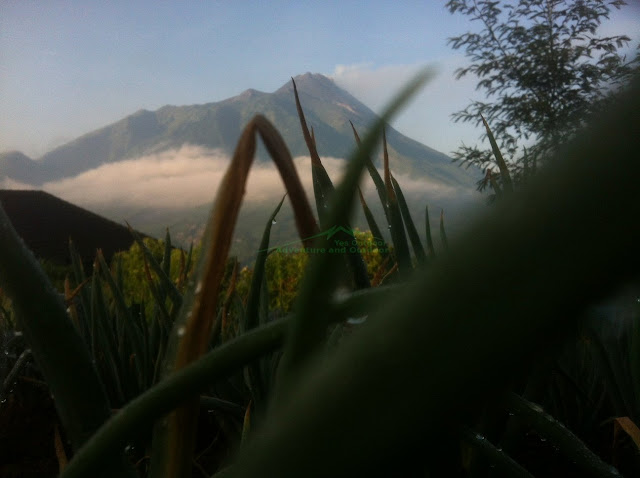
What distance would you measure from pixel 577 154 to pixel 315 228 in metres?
0.21

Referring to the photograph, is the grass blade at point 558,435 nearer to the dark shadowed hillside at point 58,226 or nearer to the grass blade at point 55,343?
the grass blade at point 55,343

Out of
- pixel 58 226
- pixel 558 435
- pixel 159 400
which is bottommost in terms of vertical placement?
pixel 58 226

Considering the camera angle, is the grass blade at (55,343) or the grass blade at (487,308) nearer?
the grass blade at (487,308)

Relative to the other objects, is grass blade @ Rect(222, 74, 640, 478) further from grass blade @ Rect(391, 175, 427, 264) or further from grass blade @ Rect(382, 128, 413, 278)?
grass blade @ Rect(391, 175, 427, 264)

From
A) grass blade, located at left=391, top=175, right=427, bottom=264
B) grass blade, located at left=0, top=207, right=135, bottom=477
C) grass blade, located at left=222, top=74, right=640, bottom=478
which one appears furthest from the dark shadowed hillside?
grass blade, located at left=222, top=74, right=640, bottom=478

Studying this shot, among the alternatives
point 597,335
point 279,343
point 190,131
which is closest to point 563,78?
point 597,335

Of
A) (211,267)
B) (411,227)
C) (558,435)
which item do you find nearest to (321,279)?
(211,267)

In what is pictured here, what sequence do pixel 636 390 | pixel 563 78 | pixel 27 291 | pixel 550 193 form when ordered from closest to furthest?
pixel 550 193 → pixel 27 291 → pixel 636 390 → pixel 563 78

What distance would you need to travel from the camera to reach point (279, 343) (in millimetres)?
297

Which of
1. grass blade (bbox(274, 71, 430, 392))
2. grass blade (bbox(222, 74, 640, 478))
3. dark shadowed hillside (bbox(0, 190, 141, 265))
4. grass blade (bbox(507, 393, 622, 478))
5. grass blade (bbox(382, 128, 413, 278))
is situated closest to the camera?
grass blade (bbox(222, 74, 640, 478))

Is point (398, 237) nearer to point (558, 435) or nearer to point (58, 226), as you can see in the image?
point (558, 435)

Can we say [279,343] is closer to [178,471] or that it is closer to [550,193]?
[178,471]

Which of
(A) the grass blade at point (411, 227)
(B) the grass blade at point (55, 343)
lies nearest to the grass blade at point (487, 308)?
(B) the grass blade at point (55, 343)

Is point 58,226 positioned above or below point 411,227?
below
